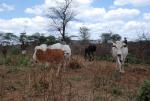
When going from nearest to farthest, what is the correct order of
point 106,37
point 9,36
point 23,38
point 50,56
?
point 50,56 < point 23,38 < point 9,36 < point 106,37

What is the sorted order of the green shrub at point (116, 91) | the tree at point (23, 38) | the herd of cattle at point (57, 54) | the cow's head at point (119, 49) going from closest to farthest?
the green shrub at point (116, 91) → the herd of cattle at point (57, 54) → the cow's head at point (119, 49) → the tree at point (23, 38)

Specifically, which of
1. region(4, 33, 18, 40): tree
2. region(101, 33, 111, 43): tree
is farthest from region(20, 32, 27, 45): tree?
region(101, 33, 111, 43): tree

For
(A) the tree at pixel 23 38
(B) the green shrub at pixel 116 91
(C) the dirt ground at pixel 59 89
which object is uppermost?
(A) the tree at pixel 23 38

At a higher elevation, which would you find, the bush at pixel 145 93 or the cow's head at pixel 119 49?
the cow's head at pixel 119 49

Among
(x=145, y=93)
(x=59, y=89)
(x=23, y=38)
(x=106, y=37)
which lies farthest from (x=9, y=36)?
(x=145, y=93)

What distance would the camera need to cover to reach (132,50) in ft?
127

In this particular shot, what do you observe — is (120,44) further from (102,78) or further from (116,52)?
(102,78)

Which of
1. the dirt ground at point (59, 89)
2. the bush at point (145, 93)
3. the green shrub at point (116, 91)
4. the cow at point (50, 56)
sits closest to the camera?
the bush at point (145, 93)

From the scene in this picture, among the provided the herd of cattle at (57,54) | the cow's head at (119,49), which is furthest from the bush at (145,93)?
the cow's head at (119,49)

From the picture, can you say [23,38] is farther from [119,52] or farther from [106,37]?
[119,52]

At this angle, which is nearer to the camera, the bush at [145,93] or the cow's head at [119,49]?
the bush at [145,93]

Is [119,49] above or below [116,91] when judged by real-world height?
above

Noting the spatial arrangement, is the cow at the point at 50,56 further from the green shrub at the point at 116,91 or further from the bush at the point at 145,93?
the bush at the point at 145,93

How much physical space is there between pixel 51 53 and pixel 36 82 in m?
7.55
